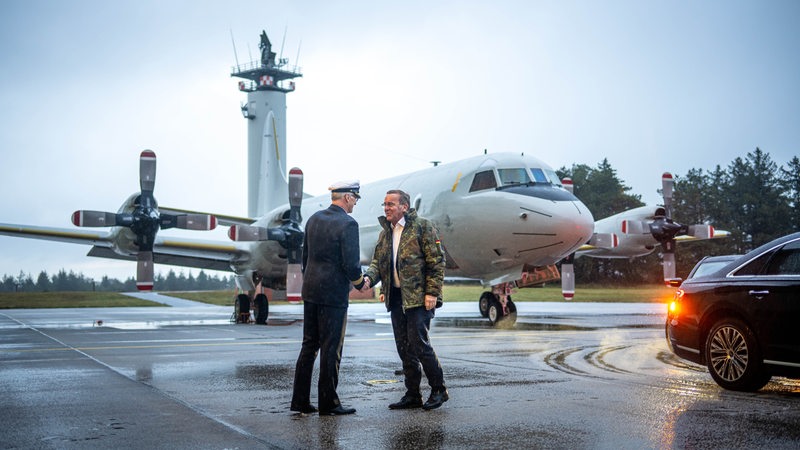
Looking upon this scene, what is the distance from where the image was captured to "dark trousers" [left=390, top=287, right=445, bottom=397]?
21.1 feet

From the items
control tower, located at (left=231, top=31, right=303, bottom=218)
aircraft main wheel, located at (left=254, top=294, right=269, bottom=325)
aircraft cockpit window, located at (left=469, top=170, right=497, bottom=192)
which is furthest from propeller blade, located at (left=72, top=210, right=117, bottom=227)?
control tower, located at (left=231, top=31, right=303, bottom=218)

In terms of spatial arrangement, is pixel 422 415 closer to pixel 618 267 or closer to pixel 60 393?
pixel 60 393

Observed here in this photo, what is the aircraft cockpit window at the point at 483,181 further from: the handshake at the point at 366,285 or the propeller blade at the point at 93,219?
the handshake at the point at 366,285

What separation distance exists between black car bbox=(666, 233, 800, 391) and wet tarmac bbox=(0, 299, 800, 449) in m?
0.26

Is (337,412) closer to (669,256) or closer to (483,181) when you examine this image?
(483,181)

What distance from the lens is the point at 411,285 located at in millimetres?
6582

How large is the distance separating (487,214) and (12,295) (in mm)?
38565

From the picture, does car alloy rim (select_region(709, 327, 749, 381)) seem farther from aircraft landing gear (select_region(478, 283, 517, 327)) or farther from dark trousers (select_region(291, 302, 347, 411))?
→ aircraft landing gear (select_region(478, 283, 517, 327))

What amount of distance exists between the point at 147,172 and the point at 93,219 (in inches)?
76.1

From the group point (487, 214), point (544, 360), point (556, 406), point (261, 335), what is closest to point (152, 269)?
point (261, 335)

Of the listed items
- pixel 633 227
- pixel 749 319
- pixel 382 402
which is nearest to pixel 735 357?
pixel 749 319

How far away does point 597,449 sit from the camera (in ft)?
15.4

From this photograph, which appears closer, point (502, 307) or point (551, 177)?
point (551, 177)

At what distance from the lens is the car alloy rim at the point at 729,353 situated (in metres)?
7.24
